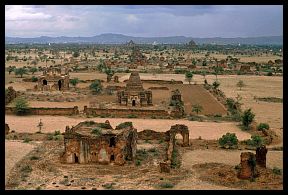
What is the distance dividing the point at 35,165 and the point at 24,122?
12.0m

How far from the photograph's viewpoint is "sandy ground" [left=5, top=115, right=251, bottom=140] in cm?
3044

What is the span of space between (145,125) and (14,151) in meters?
11.0

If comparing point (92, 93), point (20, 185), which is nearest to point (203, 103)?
point (92, 93)

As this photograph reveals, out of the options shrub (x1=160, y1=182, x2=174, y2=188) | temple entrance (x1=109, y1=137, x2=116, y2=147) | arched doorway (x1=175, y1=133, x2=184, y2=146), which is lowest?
arched doorway (x1=175, y1=133, x2=184, y2=146)

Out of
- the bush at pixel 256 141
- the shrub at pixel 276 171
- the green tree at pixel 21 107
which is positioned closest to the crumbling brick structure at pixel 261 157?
the shrub at pixel 276 171

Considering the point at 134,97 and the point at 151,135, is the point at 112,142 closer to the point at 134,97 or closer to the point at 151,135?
the point at 151,135

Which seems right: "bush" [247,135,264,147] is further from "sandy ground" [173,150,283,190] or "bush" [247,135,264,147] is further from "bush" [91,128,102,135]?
"bush" [91,128,102,135]

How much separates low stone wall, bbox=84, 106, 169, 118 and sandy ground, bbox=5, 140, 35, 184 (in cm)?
1021

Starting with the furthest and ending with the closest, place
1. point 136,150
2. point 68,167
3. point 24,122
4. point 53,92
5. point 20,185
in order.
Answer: point 53,92, point 24,122, point 136,150, point 68,167, point 20,185

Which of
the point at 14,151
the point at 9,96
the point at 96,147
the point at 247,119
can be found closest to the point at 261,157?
the point at 96,147

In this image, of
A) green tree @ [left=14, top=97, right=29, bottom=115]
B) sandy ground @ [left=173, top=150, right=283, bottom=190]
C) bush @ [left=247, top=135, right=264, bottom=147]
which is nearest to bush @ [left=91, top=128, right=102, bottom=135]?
sandy ground @ [left=173, top=150, right=283, bottom=190]

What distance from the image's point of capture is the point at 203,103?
4334cm

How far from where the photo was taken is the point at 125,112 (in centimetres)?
3675

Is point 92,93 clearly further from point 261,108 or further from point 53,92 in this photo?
point 261,108
